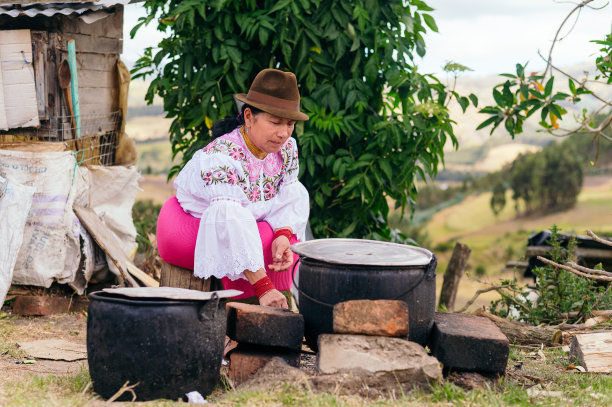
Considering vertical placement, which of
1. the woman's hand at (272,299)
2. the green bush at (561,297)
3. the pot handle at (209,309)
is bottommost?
the green bush at (561,297)

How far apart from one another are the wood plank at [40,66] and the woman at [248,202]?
2.07 metres

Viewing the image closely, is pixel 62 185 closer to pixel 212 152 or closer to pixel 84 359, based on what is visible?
pixel 84 359

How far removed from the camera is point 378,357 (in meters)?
3.09

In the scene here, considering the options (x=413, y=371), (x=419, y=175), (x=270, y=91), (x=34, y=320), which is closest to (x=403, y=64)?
(x=419, y=175)

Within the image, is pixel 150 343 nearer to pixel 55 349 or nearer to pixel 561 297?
pixel 55 349

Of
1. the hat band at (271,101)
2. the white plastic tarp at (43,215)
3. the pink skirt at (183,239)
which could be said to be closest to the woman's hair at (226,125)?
the hat band at (271,101)

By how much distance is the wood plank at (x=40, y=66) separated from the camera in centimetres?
538

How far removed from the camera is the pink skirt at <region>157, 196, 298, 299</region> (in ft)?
12.8

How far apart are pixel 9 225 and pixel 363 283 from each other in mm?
3072

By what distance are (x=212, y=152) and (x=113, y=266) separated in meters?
2.34

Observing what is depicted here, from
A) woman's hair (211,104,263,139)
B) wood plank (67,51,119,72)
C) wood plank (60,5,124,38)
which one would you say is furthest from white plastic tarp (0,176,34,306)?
woman's hair (211,104,263,139)

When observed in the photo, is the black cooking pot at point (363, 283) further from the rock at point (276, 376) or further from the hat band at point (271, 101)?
the hat band at point (271, 101)

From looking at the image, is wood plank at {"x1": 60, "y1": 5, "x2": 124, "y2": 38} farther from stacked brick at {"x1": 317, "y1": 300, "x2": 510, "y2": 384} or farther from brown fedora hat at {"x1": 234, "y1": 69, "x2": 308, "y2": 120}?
stacked brick at {"x1": 317, "y1": 300, "x2": 510, "y2": 384}

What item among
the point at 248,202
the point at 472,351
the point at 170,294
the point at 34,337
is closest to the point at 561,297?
the point at 472,351
